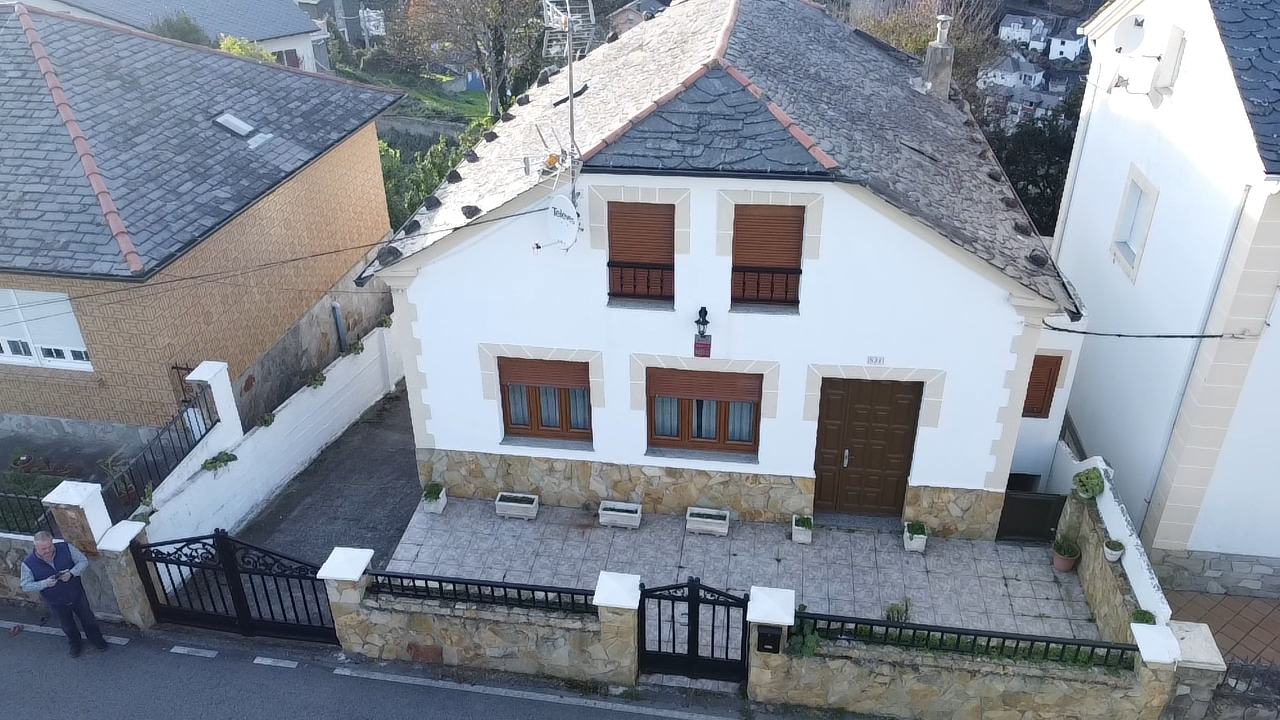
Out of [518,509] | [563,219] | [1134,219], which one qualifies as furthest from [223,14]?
[1134,219]

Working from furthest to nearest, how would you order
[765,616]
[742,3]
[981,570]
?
[742,3] → [981,570] → [765,616]

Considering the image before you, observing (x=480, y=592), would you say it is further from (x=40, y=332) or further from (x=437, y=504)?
(x=40, y=332)

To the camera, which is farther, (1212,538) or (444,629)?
(1212,538)

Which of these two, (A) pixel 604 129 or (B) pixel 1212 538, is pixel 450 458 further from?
(B) pixel 1212 538

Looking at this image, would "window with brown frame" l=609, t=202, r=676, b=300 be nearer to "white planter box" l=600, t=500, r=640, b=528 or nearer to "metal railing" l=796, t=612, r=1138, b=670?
"white planter box" l=600, t=500, r=640, b=528

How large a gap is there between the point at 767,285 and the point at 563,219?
2994 millimetres

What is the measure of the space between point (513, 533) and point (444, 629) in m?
2.66

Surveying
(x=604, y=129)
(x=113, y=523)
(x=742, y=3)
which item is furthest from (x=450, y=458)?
(x=742, y=3)

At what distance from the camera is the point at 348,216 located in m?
19.2

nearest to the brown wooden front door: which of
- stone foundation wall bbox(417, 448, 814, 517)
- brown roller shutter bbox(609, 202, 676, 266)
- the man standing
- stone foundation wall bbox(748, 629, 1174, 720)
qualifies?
stone foundation wall bbox(417, 448, 814, 517)

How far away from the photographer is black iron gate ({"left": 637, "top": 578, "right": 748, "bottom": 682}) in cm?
1042

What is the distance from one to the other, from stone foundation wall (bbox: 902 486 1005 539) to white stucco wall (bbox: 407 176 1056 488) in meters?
0.26

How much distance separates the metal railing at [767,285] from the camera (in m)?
12.0

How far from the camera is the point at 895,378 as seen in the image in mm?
12320
